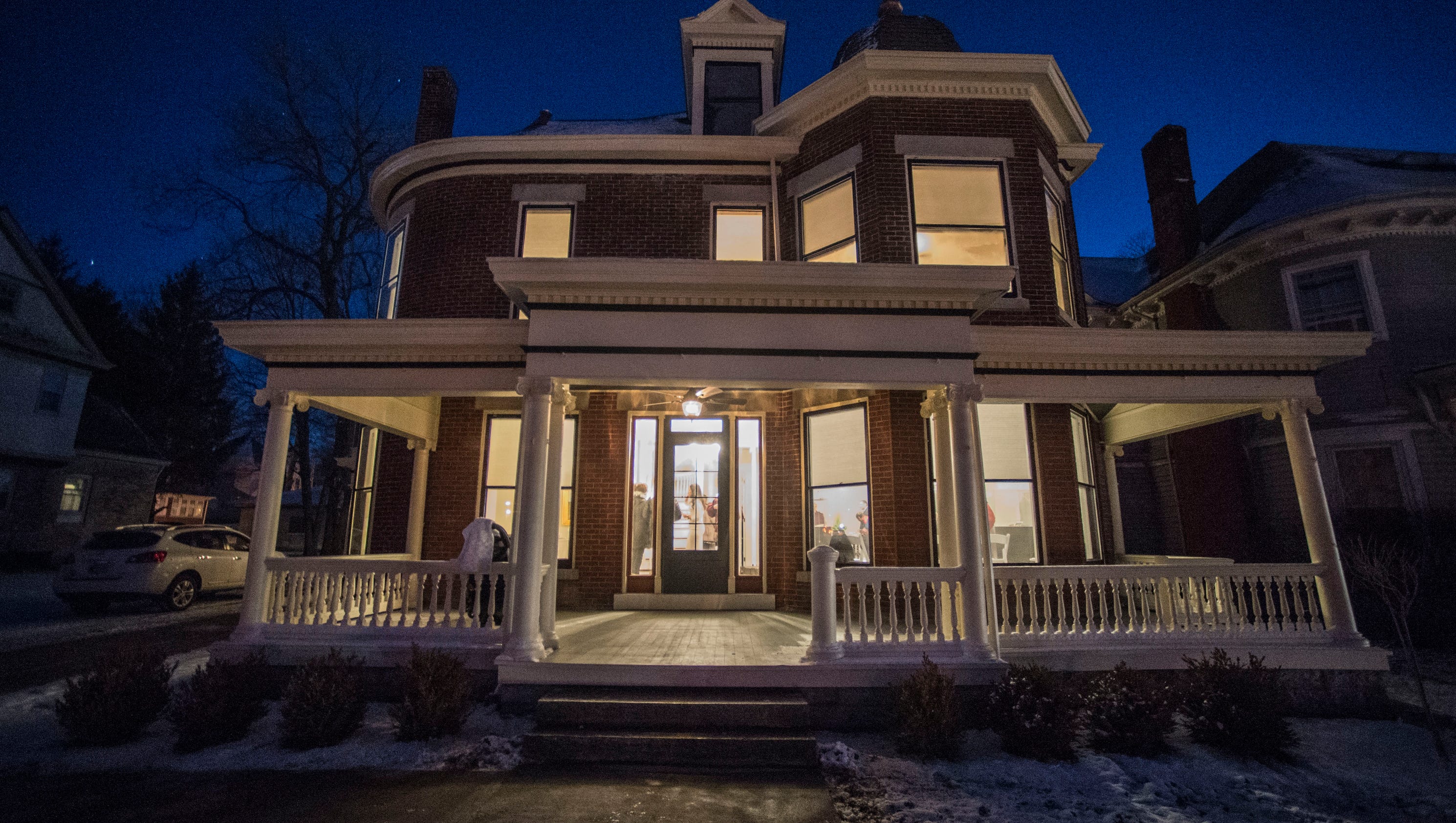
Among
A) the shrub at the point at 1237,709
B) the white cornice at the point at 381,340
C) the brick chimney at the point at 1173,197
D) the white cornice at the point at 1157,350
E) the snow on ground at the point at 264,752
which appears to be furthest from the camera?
the brick chimney at the point at 1173,197

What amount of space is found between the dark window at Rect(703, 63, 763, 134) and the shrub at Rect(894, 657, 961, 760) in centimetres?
918

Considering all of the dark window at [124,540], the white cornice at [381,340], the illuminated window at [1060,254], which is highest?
the illuminated window at [1060,254]

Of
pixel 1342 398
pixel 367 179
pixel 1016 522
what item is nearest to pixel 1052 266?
pixel 1016 522

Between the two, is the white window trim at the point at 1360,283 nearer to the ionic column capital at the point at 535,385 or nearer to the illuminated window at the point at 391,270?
the ionic column capital at the point at 535,385

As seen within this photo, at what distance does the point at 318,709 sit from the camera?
518 cm

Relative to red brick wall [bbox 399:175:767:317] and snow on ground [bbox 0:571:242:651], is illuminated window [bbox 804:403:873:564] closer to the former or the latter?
red brick wall [bbox 399:175:767:317]

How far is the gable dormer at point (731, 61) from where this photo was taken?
1102 cm

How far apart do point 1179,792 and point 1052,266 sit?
6507 millimetres

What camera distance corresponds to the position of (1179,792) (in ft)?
15.1

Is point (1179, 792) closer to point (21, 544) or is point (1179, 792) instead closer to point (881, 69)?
point (881, 69)

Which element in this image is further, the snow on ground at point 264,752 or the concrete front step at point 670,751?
the concrete front step at point 670,751

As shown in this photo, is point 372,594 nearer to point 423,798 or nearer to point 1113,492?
point 423,798

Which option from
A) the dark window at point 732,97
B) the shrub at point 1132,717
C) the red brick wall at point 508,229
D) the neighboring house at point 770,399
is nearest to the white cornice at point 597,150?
the neighboring house at point 770,399

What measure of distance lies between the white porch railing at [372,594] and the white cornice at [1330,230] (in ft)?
49.7
